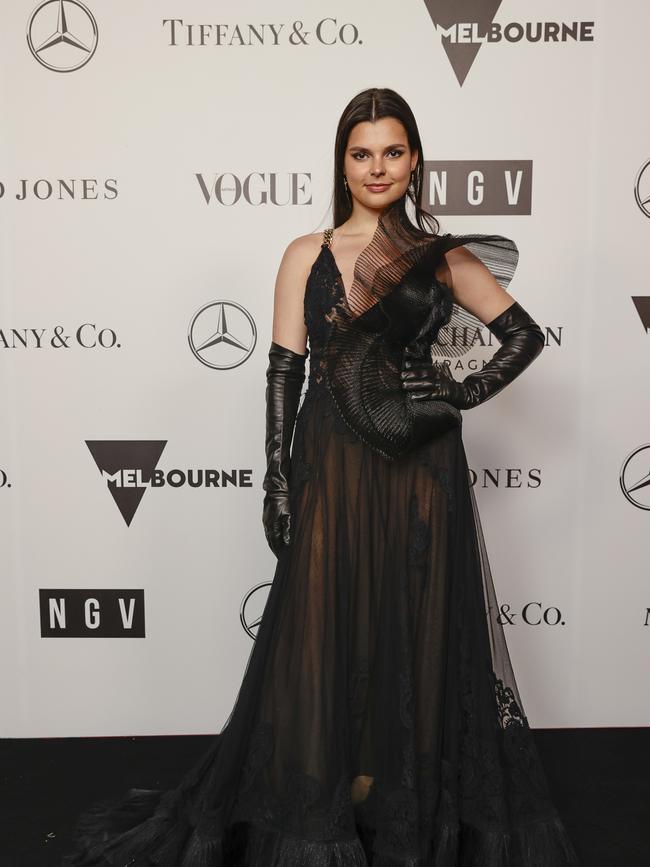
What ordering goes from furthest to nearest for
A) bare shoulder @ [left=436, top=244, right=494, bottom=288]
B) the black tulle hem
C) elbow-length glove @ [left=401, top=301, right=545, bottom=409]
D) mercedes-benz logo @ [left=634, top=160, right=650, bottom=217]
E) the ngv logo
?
the ngv logo
mercedes-benz logo @ [left=634, top=160, right=650, bottom=217]
bare shoulder @ [left=436, top=244, right=494, bottom=288]
elbow-length glove @ [left=401, top=301, right=545, bottom=409]
the black tulle hem

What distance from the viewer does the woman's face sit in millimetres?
1888

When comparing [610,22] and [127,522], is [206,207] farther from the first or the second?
[610,22]

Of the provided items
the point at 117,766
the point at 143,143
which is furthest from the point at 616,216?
the point at 117,766

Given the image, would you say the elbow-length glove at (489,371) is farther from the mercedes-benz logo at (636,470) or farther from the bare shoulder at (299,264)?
the mercedes-benz logo at (636,470)

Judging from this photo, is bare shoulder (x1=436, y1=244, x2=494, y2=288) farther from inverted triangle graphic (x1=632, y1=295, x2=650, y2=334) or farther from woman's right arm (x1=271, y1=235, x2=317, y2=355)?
inverted triangle graphic (x1=632, y1=295, x2=650, y2=334)

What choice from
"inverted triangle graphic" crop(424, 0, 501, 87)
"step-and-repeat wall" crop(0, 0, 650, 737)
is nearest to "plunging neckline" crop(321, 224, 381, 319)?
"step-and-repeat wall" crop(0, 0, 650, 737)

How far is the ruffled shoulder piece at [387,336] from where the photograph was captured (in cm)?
182

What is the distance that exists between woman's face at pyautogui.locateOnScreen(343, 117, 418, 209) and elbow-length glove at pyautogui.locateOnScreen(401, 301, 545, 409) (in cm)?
37

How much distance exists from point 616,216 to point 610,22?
1.83ft

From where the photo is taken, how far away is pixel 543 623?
2852mm

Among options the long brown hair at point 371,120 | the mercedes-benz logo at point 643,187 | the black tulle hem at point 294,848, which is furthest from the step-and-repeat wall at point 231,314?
the black tulle hem at point 294,848

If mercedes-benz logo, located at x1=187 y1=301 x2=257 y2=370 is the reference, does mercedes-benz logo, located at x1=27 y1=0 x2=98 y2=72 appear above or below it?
above

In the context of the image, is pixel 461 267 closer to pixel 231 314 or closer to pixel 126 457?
pixel 231 314

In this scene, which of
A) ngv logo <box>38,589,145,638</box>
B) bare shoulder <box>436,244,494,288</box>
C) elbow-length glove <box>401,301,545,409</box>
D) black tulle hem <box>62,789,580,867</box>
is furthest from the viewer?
ngv logo <box>38,589,145,638</box>
